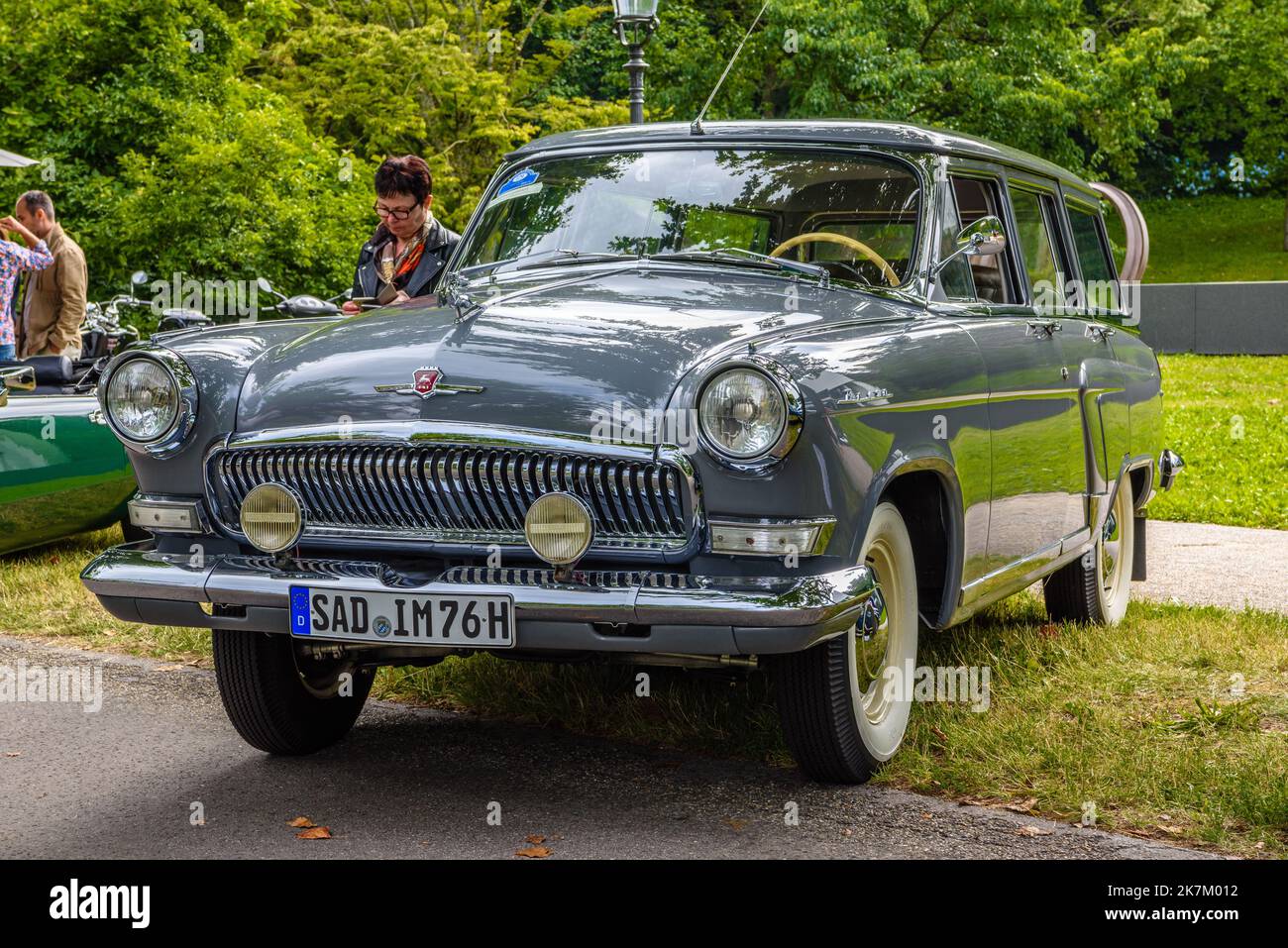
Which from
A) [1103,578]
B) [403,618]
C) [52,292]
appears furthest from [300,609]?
[52,292]

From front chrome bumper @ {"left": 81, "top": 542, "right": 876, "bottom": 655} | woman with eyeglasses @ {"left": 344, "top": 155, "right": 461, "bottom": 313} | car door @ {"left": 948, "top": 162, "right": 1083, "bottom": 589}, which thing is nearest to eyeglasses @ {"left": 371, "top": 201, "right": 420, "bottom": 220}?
woman with eyeglasses @ {"left": 344, "top": 155, "right": 461, "bottom": 313}

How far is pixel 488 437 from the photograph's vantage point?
3.83m

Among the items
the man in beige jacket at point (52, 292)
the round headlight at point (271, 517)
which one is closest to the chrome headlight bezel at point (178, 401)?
the round headlight at point (271, 517)

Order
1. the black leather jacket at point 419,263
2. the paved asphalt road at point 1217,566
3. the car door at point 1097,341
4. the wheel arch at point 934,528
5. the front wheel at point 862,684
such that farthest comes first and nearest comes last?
the paved asphalt road at point 1217,566 < the black leather jacket at point 419,263 < the car door at point 1097,341 < the wheel arch at point 934,528 < the front wheel at point 862,684

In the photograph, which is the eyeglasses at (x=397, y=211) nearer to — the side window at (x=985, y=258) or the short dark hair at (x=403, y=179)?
the short dark hair at (x=403, y=179)

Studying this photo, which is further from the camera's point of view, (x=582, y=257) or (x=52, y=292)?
(x=52, y=292)

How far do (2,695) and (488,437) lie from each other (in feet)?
9.25

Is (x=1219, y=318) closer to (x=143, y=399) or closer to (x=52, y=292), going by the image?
(x=52, y=292)

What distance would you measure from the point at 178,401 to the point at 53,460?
370cm

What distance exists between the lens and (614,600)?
144 inches

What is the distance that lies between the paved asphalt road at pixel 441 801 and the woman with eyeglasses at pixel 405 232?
2.29m

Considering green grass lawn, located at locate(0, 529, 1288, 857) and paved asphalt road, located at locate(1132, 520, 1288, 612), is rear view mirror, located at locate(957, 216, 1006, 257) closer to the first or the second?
green grass lawn, located at locate(0, 529, 1288, 857)

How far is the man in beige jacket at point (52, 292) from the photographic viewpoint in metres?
9.71

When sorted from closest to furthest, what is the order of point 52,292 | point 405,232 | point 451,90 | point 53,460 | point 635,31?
point 405,232
point 53,460
point 52,292
point 635,31
point 451,90
